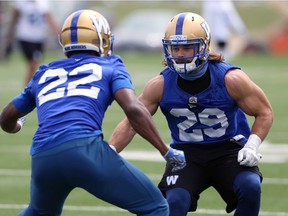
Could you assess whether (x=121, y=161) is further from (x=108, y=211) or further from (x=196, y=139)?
(x=108, y=211)

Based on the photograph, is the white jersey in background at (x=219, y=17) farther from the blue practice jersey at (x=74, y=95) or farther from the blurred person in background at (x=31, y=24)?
the blue practice jersey at (x=74, y=95)

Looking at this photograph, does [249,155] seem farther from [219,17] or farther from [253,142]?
[219,17]

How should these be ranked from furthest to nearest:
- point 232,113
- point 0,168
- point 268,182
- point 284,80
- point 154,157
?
point 284,80 → point 154,157 → point 0,168 → point 268,182 → point 232,113

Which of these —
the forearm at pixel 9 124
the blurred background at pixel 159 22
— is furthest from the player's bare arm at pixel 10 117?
the blurred background at pixel 159 22

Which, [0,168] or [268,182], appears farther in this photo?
Result: [0,168]

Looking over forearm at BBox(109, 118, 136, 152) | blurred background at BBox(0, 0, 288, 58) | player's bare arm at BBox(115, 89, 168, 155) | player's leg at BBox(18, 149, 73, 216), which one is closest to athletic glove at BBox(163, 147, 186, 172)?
player's bare arm at BBox(115, 89, 168, 155)

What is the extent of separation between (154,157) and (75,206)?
269cm

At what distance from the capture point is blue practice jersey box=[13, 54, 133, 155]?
16.7 feet

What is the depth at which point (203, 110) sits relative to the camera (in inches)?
241

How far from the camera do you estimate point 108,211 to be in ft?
24.9

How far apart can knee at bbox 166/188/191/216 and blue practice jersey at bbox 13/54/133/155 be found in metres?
0.89

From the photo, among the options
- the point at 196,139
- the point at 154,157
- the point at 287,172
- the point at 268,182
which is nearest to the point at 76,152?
the point at 196,139

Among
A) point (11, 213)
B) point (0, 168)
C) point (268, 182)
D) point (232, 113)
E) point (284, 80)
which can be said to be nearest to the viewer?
point (232, 113)

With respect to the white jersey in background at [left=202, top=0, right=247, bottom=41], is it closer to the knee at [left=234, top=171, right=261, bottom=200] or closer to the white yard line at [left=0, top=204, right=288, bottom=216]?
the white yard line at [left=0, top=204, right=288, bottom=216]
